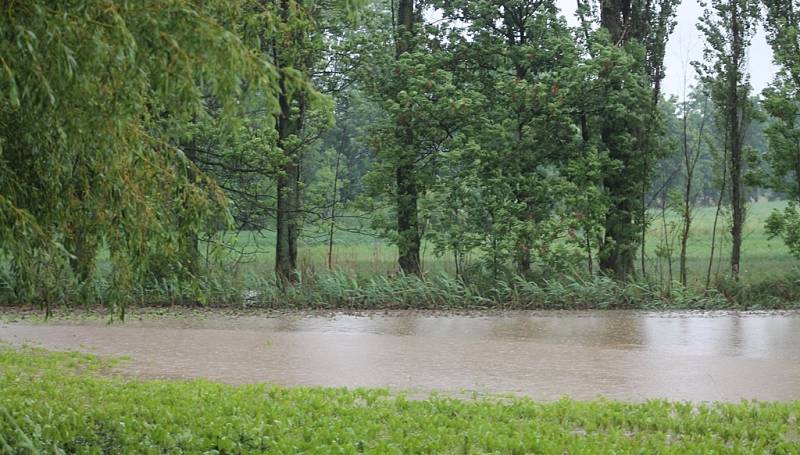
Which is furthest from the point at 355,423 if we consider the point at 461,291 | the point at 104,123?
the point at 461,291

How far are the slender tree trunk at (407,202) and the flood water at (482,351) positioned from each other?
2626 mm

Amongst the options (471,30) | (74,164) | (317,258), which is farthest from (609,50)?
(74,164)

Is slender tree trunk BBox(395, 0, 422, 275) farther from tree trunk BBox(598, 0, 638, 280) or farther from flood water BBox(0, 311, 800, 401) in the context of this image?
tree trunk BBox(598, 0, 638, 280)

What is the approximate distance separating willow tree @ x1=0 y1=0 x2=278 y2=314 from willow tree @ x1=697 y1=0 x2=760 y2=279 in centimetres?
1307

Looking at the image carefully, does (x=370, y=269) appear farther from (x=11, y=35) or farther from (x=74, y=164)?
(x=11, y=35)

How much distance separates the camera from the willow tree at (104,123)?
509 cm

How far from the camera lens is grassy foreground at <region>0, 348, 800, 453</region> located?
6.71 meters

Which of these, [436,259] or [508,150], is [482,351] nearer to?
[508,150]

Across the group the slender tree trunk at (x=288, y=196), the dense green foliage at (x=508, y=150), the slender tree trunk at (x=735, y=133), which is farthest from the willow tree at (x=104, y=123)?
the slender tree trunk at (x=735, y=133)

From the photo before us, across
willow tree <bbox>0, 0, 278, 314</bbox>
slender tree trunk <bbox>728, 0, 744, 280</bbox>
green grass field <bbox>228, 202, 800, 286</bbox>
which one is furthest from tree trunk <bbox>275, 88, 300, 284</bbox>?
willow tree <bbox>0, 0, 278, 314</bbox>

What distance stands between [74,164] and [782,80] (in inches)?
589

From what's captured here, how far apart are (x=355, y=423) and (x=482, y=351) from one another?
475 cm

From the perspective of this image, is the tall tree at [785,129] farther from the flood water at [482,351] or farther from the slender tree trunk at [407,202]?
the slender tree trunk at [407,202]

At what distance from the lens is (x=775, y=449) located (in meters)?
6.64
